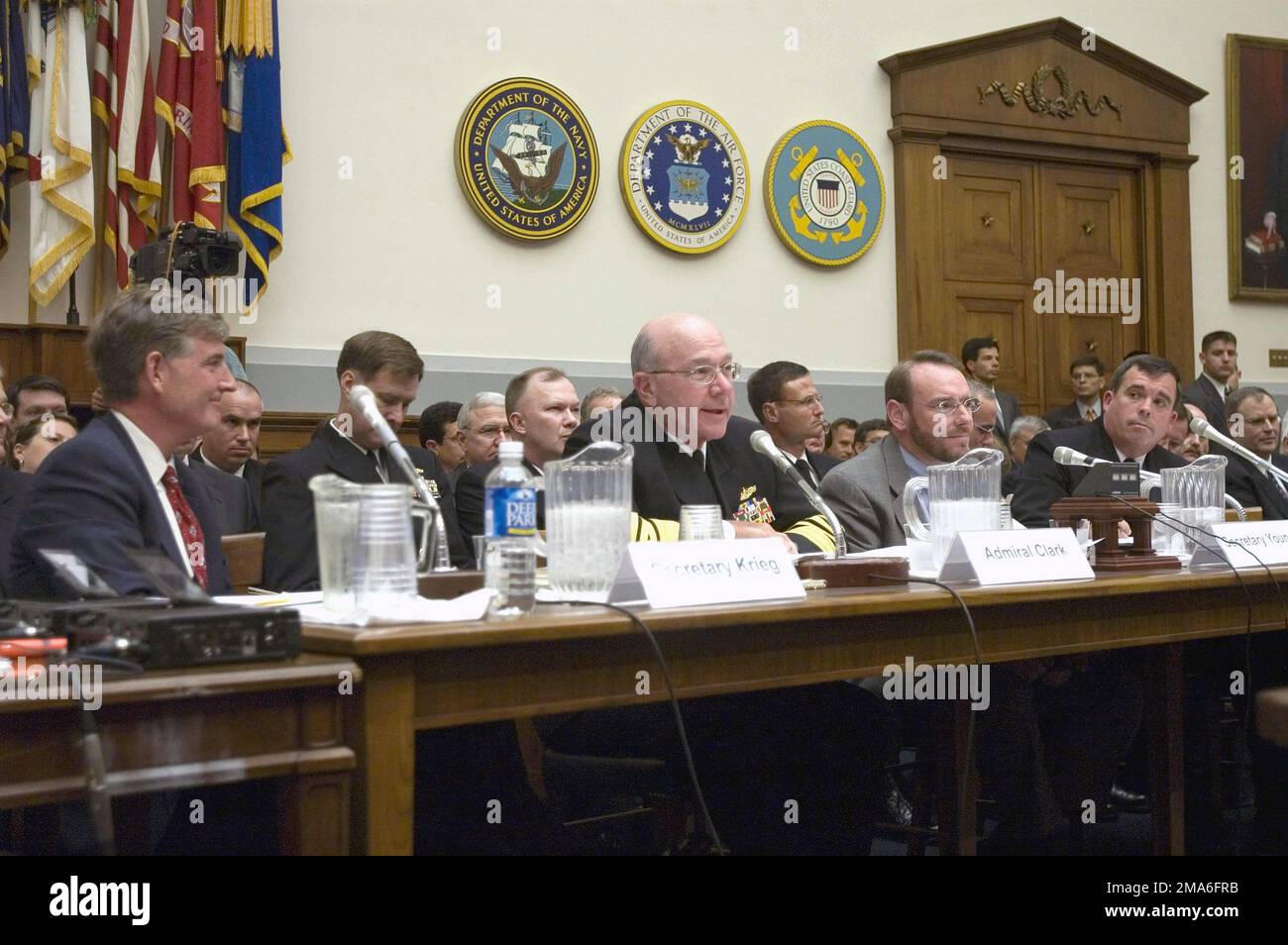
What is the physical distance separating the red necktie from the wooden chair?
0.43 meters

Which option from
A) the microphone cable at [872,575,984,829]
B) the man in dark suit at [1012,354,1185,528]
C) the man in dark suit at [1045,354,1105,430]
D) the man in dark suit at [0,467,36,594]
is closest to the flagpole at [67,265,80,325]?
the man in dark suit at [0,467,36,594]

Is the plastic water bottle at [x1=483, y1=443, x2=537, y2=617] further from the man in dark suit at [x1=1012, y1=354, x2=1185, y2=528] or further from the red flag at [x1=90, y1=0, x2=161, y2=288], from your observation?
the red flag at [x1=90, y1=0, x2=161, y2=288]

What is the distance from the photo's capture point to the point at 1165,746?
9.50ft

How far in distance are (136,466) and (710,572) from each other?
890 mm

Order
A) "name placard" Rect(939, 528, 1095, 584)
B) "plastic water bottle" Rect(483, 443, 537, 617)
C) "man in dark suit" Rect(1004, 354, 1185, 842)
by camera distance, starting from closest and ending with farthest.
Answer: "plastic water bottle" Rect(483, 443, 537, 617) → "name placard" Rect(939, 528, 1095, 584) → "man in dark suit" Rect(1004, 354, 1185, 842)

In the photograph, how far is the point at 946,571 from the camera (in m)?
2.42

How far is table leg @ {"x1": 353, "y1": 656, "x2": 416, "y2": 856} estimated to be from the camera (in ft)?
5.25

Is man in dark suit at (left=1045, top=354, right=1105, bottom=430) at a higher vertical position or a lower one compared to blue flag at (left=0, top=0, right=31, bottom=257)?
lower

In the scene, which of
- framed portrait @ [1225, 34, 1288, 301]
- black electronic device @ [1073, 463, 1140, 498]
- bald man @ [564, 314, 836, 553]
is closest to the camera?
black electronic device @ [1073, 463, 1140, 498]

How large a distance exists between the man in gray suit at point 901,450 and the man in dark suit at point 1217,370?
4221 millimetres

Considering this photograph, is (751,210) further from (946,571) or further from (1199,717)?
(946,571)

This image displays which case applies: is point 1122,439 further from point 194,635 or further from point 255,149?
point 255,149

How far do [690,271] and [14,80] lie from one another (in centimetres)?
306
